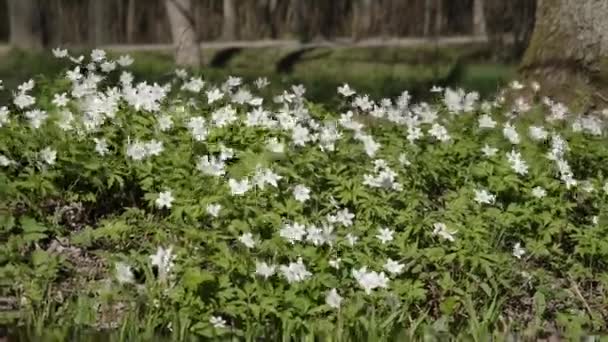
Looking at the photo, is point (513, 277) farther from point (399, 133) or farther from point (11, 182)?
point (11, 182)

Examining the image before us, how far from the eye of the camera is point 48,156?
4.47 metres

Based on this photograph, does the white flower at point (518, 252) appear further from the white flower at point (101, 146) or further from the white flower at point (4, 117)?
the white flower at point (4, 117)

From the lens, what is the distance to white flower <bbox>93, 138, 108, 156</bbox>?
459cm

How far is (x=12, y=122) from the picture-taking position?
4824 mm

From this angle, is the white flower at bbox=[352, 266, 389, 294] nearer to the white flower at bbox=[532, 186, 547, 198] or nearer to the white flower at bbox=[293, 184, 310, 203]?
the white flower at bbox=[293, 184, 310, 203]

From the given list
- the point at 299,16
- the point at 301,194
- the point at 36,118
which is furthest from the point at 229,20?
the point at 301,194

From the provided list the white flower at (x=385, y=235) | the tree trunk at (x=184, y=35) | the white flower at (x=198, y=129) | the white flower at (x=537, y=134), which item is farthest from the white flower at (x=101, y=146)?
the tree trunk at (x=184, y=35)

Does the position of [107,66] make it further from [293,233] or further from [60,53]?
[293,233]

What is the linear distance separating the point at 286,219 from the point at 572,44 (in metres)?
3.49

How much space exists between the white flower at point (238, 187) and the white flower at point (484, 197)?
3.26ft

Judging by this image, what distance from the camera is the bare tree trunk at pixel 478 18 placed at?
22391 millimetres

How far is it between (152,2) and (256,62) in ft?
20.6

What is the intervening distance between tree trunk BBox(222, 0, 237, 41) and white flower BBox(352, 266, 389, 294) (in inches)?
792

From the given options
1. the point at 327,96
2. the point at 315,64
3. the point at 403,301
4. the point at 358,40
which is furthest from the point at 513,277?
the point at 358,40
